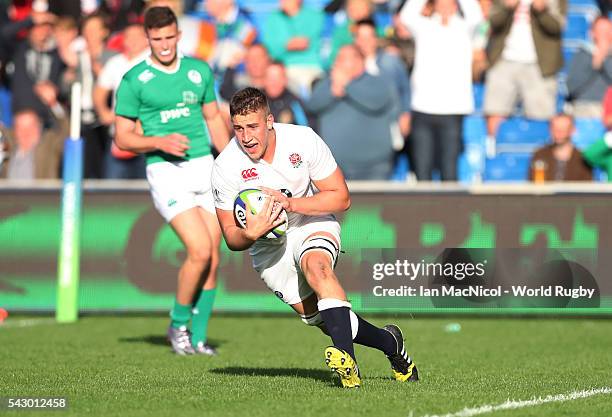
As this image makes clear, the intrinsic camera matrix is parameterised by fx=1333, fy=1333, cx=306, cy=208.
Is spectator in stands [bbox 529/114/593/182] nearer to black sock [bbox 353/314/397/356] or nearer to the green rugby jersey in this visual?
the green rugby jersey

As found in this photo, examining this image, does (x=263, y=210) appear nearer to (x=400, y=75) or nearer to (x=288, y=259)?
(x=288, y=259)

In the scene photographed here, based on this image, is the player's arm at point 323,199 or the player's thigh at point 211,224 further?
the player's thigh at point 211,224

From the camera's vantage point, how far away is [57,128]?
17.2 metres

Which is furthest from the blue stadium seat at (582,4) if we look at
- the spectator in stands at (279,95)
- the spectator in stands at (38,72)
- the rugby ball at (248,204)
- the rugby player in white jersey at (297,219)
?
the rugby ball at (248,204)

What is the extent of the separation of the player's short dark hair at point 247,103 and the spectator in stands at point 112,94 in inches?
314

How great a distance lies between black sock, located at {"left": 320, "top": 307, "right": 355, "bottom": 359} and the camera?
8.28 metres

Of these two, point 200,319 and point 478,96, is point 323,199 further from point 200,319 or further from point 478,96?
point 478,96

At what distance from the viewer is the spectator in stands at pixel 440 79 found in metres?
15.7

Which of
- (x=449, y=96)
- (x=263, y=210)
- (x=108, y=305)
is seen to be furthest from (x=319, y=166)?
(x=449, y=96)

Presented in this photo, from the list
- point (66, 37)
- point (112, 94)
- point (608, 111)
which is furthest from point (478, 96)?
point (66, 37)

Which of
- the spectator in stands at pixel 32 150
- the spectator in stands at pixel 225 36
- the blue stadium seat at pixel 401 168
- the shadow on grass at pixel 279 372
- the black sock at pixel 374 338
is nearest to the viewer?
the black sock at pixel 374 338

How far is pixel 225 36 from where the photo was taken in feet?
57.9

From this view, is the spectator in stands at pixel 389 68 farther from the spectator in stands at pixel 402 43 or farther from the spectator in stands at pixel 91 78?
the spectator in stands at pixel 91 78

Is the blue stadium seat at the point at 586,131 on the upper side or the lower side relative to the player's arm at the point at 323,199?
lower
